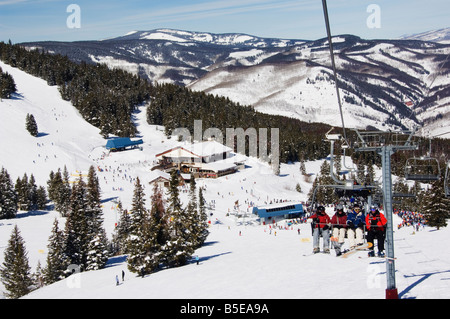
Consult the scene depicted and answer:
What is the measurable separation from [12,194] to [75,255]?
2038 cm

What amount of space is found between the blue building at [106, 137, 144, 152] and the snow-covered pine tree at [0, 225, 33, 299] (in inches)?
1948

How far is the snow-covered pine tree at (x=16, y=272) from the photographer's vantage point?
33.3m

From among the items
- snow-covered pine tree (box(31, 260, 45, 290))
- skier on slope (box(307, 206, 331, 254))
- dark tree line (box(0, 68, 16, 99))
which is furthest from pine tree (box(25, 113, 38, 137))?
skier on slope (box(307, 206, 331, 254))

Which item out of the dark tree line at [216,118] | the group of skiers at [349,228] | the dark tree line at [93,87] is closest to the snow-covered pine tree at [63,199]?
the dark tree line at [93,87]

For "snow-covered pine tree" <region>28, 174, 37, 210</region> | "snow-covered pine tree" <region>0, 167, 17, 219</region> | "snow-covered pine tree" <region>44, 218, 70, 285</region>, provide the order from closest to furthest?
"snow-covered pine tree" <region>44, 218, 70, 285</region> < "snow-covered pine tree" <region>0, 167, 17, 219</region> < "snow-covered pine tree" <region>28, 174, 37, 210</region>

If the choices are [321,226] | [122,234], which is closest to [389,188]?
[321,226]

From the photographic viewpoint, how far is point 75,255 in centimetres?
3603

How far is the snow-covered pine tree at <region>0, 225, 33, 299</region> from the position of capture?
33.3m

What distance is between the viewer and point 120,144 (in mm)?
84625

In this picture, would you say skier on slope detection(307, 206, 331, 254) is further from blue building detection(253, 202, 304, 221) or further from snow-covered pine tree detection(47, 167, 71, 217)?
blue building detection(253, 202, 304, 221)

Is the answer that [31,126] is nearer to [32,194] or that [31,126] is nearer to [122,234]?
[32,194]

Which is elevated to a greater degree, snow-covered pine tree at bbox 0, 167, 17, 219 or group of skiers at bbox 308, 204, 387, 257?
group of skiers at bbox 308, 204, 387, 257

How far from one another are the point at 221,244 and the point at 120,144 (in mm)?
50352

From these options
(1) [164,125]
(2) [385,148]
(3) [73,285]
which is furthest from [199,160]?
(2) [385,148]
